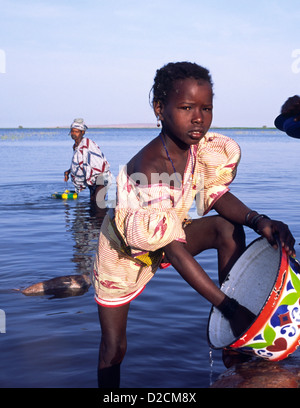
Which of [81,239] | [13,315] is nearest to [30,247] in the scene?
[81,239]

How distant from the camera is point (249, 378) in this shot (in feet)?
10.5

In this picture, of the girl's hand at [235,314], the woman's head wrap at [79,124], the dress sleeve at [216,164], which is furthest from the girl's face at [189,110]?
the woman's head wrap at [79,124]

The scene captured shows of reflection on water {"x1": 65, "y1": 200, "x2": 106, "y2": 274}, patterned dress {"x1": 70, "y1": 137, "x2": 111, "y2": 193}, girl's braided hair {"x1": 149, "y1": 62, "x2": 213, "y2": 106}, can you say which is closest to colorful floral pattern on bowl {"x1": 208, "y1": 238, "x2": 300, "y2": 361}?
girl's braided hair {"x1": 149, "y1": 62, "x2": 213, "y2": 106}

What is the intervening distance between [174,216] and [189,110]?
57cm

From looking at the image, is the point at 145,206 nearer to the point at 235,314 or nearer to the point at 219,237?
the point at 219,237

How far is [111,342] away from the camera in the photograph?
331cm

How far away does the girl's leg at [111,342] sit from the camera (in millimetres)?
3281

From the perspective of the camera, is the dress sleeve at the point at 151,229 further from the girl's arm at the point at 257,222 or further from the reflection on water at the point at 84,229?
the reflection on water at the point at 84,229

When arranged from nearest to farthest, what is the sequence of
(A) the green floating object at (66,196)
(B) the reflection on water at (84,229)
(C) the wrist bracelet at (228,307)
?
(C) the wrist bracelet at (228,307), (B) the reflection on water at (84,229), (A) the green floating object at (66,196)

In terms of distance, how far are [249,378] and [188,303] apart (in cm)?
201

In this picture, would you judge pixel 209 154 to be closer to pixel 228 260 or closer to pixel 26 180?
pixel 228 260

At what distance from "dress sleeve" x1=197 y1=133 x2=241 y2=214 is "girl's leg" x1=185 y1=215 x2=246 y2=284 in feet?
0.40

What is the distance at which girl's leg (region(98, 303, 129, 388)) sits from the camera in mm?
3281

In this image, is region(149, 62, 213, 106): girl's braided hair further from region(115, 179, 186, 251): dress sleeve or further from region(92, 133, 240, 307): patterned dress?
region(115, 179, 186, 251): dress sleeve
